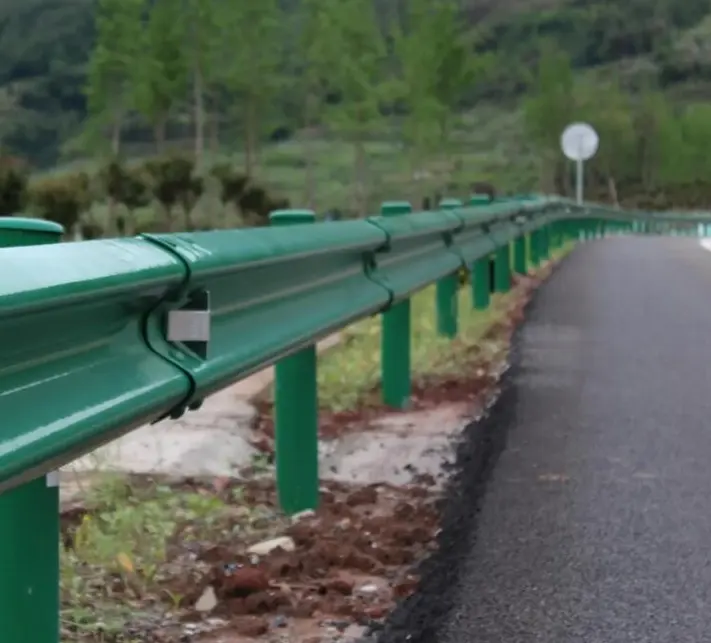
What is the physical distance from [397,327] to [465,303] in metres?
5.73

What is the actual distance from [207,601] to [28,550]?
126 centimetres

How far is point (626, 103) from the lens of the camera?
411 ft

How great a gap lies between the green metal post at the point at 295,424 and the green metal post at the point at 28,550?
2018mm

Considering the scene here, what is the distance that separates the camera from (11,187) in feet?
118

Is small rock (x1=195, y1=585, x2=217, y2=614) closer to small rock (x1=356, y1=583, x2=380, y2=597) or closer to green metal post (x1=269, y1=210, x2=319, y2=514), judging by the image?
small rock (x1=356, y1=583, x2=380, y2=597)

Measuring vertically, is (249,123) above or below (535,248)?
above

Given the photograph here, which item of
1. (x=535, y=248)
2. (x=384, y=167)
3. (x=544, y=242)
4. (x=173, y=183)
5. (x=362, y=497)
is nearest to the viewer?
(x=362, y=497)

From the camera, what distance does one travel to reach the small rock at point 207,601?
3.74 m

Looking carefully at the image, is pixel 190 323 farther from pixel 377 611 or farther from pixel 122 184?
pixel 122 184

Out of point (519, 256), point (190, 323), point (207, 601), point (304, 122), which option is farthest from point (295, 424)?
point (304, 122)

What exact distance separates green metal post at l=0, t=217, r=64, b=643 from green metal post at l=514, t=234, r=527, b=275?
14.9 metres

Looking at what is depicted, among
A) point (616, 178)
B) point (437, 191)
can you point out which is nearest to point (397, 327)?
point (437, 191)

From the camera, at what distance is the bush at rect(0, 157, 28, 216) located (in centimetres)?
3509

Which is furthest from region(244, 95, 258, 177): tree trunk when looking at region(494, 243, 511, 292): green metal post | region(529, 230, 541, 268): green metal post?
region(494, 243, 511, 292): green metal post
